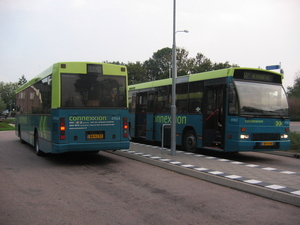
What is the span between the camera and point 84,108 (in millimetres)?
9586

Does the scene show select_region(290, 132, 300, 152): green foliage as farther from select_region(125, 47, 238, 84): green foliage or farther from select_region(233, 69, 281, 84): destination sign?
select_region(125, 47, 238, 84): green foliage

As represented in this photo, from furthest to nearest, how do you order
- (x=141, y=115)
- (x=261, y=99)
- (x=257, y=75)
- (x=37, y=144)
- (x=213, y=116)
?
1. (x=141, y=115)
2. (x=37, y=144)
3. (x=213, y=116)
4. (x=257, y=75)
5. (x=261, y=99)

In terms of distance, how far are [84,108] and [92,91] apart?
60 centimetres

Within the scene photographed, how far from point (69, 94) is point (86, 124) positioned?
105cm

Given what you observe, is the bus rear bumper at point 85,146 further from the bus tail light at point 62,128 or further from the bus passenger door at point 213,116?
the bus passenger door at point 213,116

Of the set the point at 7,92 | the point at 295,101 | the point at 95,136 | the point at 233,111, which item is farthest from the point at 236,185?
the point at 7,92

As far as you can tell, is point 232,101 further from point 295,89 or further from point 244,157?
point 295,89

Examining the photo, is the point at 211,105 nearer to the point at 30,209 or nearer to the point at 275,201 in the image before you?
the point at 275,201

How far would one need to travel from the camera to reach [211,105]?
11.9m

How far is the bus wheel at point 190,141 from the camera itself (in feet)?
41.2

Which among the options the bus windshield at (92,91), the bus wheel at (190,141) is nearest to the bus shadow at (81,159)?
the bus windshield at (92,91)

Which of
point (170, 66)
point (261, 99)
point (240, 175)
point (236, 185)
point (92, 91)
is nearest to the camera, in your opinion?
point (236, 185)

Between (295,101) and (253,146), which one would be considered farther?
(295,101)

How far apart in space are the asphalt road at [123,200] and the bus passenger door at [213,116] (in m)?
3.42
